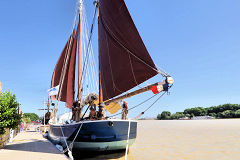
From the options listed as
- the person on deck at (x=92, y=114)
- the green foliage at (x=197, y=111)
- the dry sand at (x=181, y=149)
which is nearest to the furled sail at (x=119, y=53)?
the person on deck at (x=92, y=114)

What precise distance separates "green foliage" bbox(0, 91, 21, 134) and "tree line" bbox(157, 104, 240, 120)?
93424 millimetres

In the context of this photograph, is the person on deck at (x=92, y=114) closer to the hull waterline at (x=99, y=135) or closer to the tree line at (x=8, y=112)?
the hull waterline at (x=99, y=135)

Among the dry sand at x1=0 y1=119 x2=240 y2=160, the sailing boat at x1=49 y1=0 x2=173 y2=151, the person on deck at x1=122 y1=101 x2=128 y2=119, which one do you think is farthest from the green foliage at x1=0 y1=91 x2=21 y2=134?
the person on deck at x1=122 y1=101 x2=128 y2=119

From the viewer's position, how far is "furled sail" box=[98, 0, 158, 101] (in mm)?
9656

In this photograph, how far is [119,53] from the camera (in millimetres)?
11008

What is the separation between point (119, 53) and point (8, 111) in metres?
7.29

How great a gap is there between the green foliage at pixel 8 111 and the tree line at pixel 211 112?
93424mm

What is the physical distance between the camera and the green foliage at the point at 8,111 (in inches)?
395

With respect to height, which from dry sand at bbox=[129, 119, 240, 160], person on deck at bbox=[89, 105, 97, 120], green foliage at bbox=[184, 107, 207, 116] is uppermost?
person on deck at bbox=[89, 105, 97, 120]

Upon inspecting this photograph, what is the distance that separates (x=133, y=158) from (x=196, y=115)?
11643 centimetres

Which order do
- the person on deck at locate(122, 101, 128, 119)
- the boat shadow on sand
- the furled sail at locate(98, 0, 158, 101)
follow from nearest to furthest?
the boat shadow on sand < the furled sail at locate(98, 0, 158, 101) < the person on deck at locate(122, 101, 128, 119)

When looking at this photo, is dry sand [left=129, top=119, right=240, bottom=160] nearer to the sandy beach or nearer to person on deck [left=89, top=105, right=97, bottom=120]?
the sandy beach

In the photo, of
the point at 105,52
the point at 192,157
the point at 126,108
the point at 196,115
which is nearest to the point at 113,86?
the point at 126,108

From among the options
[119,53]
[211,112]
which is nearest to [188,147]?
[119,53]
